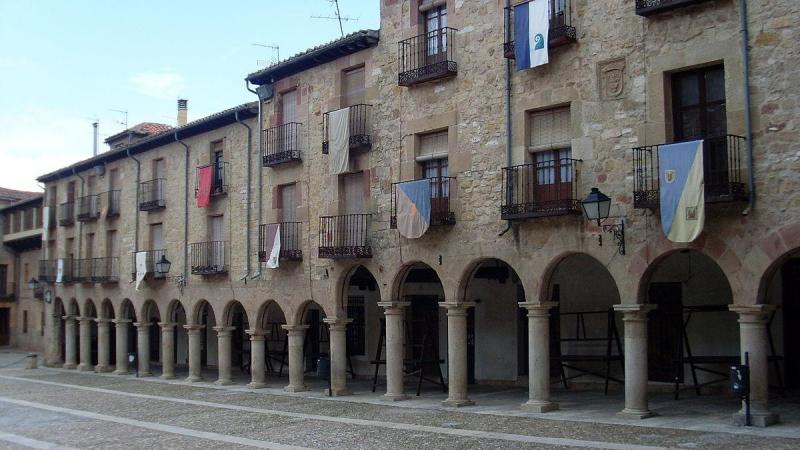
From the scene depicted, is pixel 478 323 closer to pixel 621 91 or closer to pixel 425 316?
pixel 425 316

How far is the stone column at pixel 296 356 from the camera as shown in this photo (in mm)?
24688

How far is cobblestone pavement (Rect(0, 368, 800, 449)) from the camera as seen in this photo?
14.7 metres

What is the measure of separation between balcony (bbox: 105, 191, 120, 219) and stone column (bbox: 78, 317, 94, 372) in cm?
488

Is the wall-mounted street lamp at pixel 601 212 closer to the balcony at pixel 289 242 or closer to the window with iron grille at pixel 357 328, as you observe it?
the balcony at pixel 289 242

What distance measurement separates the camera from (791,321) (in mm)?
19188

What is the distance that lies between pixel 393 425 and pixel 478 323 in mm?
7542

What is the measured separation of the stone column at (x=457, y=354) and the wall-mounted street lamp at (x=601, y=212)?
430 centimetres

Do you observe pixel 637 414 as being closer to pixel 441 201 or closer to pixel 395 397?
pixel 441 201

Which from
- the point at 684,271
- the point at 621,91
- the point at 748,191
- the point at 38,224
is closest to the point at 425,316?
the point at 684,271

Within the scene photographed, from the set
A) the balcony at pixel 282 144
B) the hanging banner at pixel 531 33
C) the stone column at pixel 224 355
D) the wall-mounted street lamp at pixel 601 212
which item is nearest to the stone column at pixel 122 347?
the stone column at pixel 224 355

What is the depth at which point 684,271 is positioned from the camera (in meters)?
20.3

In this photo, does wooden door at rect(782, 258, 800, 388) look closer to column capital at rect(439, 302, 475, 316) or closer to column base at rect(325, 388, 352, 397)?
column capital at rect(439, 302, 475, 316)

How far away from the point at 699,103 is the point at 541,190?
3773mm

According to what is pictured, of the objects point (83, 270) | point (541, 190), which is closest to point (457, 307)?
point (541, 190)
